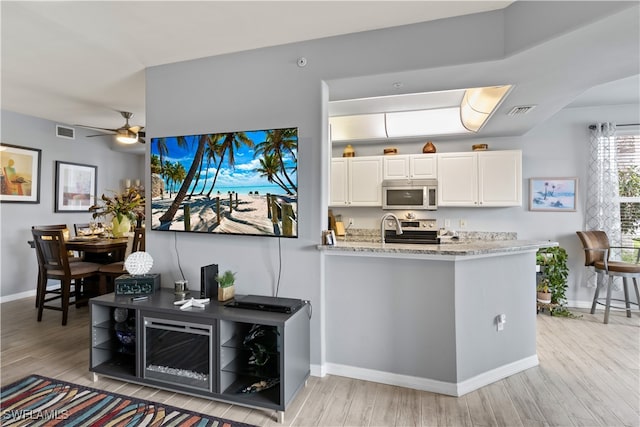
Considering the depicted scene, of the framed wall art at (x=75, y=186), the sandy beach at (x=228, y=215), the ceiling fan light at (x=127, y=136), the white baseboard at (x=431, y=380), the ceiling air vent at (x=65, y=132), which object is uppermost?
→ the ceiling air vent at (x=65, y=132)

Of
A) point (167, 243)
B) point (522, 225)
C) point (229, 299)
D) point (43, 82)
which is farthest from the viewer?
point (522, 225)

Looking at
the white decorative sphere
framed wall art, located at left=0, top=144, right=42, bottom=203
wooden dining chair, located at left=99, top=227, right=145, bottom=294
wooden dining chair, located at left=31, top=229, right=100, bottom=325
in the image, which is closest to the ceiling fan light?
wooden dining chair, located at left=99, top=227, right=145, bottom=294

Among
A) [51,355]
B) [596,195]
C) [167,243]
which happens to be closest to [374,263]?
[167,243]

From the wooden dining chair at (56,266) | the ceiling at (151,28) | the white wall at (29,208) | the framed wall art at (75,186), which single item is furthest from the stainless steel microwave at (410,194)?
the white wall at (29,208)

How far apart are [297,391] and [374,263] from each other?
3.37 feet

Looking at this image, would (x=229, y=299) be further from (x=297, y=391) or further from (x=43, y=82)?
(x=43, y=82)

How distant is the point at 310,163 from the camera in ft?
7.98

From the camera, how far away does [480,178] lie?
13.9 feet

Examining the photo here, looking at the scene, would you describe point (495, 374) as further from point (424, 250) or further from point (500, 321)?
point (424, 250)

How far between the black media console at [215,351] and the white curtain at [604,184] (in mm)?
4136

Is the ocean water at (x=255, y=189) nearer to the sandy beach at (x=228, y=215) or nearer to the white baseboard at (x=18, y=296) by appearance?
the sandy beach at (x=228, y=215)

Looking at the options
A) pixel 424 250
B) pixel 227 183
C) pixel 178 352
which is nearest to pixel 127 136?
pixel 227 183

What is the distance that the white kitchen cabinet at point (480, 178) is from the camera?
412 centimetres

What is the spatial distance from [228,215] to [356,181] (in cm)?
247
